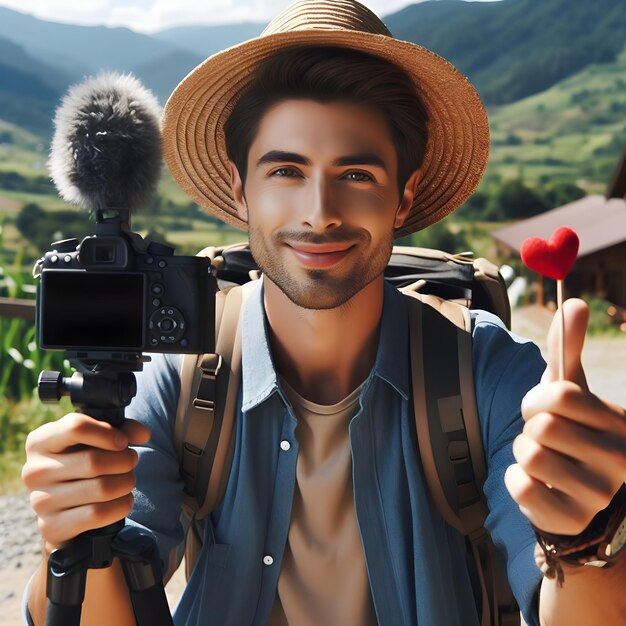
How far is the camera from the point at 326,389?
1.88m

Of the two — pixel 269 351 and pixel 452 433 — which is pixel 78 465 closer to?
pixel 269 351

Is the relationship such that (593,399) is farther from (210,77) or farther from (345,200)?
(210,77)

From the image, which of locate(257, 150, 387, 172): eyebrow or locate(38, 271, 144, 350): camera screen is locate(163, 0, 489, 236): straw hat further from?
locate(38, 271, 144, 350): camera screen

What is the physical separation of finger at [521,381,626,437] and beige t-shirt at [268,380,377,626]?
697mm

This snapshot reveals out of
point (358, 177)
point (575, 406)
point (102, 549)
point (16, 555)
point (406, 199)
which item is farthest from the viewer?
point (16, 555)

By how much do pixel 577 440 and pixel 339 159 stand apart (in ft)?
2.78

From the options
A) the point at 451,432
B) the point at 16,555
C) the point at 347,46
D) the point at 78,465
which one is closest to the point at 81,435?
the point at 78,465

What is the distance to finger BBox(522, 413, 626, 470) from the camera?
1.12 metres

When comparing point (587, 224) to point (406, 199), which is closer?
point (406, 199)

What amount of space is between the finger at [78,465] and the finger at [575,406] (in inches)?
26.1

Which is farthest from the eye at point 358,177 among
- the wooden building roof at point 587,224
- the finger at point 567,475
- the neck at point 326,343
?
the wooden building roof at point 587,224

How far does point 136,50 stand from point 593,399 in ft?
152

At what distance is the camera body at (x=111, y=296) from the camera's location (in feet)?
4.69

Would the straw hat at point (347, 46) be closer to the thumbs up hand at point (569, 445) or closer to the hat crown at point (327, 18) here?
the hat crown at point (327, 18)
